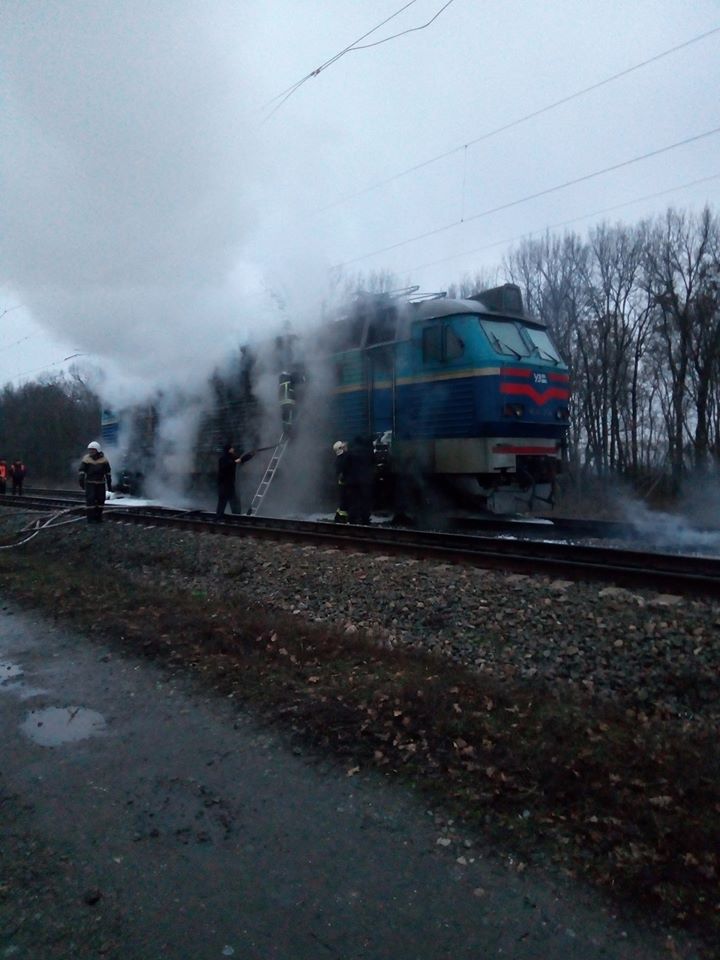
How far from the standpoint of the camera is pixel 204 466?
1591 cm

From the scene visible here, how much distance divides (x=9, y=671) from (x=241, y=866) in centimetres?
360

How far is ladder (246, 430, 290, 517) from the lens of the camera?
13512 mm

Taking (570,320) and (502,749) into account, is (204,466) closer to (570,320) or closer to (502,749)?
(502,749)

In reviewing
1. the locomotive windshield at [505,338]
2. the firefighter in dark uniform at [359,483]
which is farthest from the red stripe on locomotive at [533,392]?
the firefighter in dark uniform at [359,483]

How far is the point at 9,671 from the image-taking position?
5.86 m

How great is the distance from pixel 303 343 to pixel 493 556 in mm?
7480

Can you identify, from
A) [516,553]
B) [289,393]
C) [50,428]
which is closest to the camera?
[516,553]

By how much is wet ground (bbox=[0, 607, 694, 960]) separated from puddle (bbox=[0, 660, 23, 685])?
44.8 inches

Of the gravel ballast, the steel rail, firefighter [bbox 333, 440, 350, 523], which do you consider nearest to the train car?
the steel rail

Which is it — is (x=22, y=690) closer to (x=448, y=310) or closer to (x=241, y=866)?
(x=241, y=866)

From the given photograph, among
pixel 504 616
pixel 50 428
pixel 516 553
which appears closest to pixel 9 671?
pixel 504 616

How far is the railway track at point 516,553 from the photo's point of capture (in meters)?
6.29

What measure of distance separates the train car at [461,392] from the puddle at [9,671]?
719 centimetres

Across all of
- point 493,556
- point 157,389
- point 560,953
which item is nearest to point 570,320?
point 157,389
